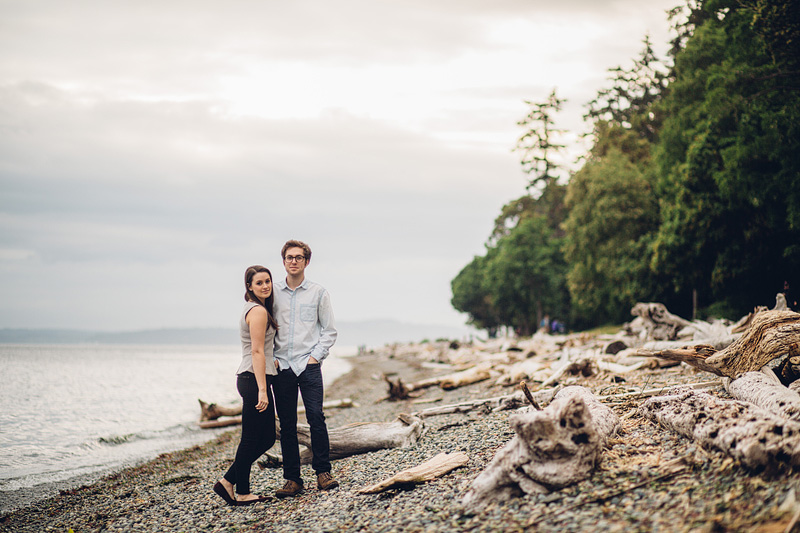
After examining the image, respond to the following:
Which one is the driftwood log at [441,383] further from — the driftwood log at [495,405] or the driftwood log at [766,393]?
the driftwood log at [766,393]

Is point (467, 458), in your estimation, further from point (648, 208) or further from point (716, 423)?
point (648, 208)

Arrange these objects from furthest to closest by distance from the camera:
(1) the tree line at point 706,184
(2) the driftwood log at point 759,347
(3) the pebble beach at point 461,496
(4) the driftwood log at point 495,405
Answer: (1) the tree line at point 706,184 → (4) the driftwood log at point 495,405 → (2) the driftwood log at point 759,347 → (3) the pebble beach at point 461,496

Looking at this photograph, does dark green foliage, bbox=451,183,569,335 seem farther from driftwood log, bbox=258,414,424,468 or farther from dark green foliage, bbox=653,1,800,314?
driftwood log, bbox=258,414,424,468

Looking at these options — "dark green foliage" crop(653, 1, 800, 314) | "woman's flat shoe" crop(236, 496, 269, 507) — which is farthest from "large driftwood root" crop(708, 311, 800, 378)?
"dark green foliage" crop(653, 1, 800, 314)

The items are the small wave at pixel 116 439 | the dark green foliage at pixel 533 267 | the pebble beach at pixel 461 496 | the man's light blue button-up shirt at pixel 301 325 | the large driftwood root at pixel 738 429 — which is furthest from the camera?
the dark green foliage at pixel 533 267

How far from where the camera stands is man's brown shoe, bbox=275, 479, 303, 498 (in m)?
5.83

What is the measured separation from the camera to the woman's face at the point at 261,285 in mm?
5641

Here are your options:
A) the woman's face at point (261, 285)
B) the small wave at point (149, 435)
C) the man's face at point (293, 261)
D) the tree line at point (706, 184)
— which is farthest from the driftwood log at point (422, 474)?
the tree line at point (706, 184)

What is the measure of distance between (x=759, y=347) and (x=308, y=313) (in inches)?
211

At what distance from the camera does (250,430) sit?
18.6 feet

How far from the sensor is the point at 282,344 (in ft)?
19.1

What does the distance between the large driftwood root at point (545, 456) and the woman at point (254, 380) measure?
238 centimetres

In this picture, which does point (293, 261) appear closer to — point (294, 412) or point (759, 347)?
point (294, 412)

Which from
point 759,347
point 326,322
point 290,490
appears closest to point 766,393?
point 759,347
